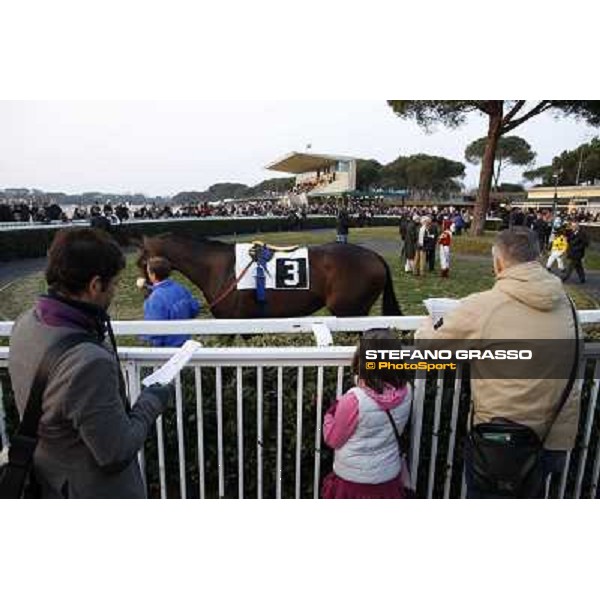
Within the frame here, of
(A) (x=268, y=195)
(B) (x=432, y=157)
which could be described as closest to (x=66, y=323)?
(A) (x=268, y=195)

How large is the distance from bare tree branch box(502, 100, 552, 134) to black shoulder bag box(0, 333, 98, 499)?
1782 mm

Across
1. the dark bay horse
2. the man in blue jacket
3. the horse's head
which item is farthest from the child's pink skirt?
the dark bay horse

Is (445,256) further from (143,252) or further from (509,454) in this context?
(143,252)

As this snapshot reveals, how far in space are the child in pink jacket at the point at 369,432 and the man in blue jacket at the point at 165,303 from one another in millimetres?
1308

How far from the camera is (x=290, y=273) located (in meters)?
3.91

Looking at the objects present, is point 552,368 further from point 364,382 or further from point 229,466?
point 229,466

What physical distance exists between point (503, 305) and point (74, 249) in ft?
3.78

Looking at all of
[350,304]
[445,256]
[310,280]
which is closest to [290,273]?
[310,280]

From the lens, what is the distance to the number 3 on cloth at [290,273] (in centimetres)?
385

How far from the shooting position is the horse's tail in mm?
3998

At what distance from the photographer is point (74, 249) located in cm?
101

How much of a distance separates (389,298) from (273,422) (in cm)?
252

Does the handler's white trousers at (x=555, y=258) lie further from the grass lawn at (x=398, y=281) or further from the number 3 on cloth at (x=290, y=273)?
the number 3 on cloth at (x=290, y=273)

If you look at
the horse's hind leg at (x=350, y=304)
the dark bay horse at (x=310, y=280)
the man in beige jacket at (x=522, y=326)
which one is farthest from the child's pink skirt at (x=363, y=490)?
the horse's hind leg at (x=350, y=304)
